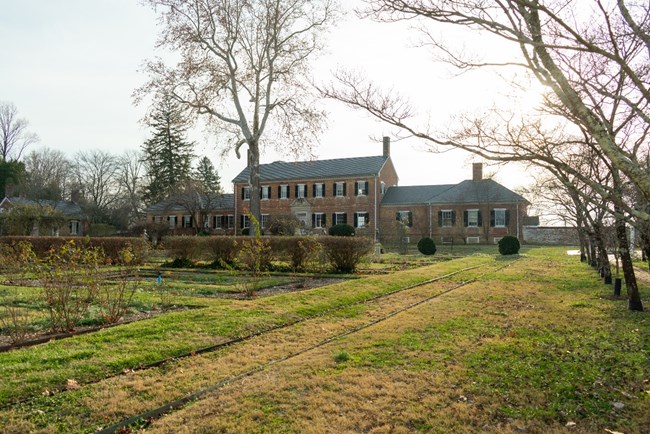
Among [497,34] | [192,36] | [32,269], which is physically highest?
[192,36]

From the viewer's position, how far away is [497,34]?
18.7 ft

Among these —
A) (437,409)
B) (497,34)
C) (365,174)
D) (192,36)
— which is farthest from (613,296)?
(365,174)

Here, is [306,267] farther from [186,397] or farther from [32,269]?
[186,397]

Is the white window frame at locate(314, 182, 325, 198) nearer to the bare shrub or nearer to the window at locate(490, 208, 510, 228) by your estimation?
the window at locate(490, 208, 510, 228)

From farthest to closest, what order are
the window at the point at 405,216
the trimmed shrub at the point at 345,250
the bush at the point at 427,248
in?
the window at the point at 405,216
the bush at the point at 427,248
the trimmed shrub at the point at 345,250

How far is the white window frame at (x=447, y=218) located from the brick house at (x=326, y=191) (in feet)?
18.8

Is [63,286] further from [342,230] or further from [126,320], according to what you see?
[342,230]

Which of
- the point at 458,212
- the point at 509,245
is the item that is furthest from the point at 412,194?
the point at 509,245

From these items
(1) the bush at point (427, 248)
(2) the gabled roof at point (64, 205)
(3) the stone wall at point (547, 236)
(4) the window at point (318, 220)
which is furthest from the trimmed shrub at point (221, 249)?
(2) the gabled roof at point (64, 205)

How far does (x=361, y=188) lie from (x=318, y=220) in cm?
521

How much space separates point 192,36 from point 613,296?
21.0m

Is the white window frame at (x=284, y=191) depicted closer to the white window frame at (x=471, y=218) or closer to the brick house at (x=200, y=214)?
the brick house at (x=200, y=214)

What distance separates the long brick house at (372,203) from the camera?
39.8 meters

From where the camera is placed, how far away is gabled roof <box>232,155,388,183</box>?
145 ft
